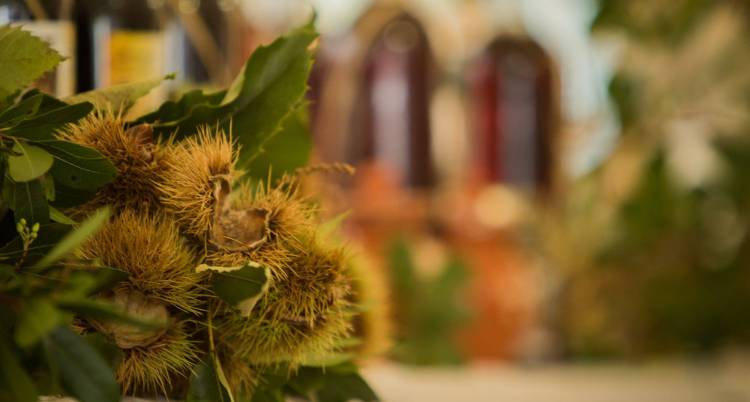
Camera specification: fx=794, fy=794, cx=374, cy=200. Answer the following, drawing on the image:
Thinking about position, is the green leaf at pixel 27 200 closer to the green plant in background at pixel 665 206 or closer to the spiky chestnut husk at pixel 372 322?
the spiky chestnut husk at pixel 372 322

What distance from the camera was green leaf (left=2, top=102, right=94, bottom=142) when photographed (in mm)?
270

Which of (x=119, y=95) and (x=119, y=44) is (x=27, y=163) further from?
(x=119, y=44)

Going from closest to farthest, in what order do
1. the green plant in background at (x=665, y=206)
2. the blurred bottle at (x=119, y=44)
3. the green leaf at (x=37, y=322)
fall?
the green leaf at (x=37, y=322) < the blurred bottle at (x=119, y=44) < the green plant in background at (x=665, y=206)

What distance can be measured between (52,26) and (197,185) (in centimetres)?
21

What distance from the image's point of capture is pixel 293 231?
285 mm

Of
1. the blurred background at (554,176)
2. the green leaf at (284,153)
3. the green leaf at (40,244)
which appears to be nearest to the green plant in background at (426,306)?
the blurred background at (554,176)

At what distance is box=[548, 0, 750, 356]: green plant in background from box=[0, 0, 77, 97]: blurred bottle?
0.88 m

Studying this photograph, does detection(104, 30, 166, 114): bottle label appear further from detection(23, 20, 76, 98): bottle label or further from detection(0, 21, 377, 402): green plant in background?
detection(0, 21, 377, 402): green plant in background

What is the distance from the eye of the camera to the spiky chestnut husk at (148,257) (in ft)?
0.86

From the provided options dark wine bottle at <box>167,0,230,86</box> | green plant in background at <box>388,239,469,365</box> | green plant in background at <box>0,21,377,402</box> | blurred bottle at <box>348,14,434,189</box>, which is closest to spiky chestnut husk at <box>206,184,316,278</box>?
green plant in background at <box>0,21,377,402</box>

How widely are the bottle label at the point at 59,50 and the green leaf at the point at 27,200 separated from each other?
16 centimetres

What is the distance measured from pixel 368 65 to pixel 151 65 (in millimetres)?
617

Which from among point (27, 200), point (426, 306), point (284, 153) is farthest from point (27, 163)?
point (426, 306)

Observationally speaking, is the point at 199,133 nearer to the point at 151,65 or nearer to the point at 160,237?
the point at 160,237
